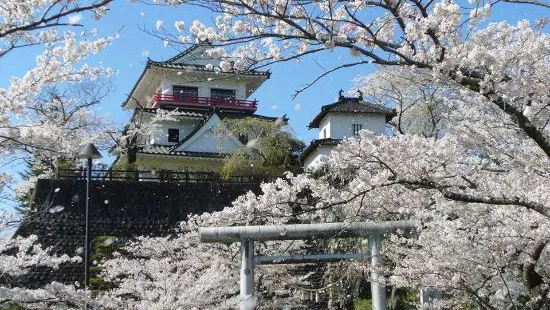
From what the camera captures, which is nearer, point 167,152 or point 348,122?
point 167,152

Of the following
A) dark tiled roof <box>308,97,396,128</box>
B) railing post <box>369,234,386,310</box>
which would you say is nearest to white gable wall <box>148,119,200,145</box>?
dark tiled roof <box>308,97,396,128</box>

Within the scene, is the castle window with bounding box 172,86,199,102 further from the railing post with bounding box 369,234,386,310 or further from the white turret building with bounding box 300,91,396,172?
the railing post with bounding box 369,234,386,310

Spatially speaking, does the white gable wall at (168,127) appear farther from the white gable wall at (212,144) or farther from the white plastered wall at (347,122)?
the white plastered wall at (347,122)

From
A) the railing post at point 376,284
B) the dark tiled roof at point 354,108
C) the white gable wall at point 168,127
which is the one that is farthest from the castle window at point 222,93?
the railing post at point 376,284

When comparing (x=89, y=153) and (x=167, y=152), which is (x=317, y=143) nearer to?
(x=167, y=152)

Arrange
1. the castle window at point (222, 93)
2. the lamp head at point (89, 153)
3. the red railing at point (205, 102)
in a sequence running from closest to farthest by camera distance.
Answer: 1. the lamp head at point (89, 153)
2. the red railing at point (205, 102)
3. the castle window at point (222, 93)

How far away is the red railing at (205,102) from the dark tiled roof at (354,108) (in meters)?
2.77

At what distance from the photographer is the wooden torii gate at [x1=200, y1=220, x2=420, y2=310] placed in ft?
24.1

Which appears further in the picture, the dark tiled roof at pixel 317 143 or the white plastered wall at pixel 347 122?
the white plastered wall at pixel 347 122

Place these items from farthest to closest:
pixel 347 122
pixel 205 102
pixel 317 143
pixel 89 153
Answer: pixel 205 102 → pixel 347 122 → pixel 317 143 → pixel 89 153

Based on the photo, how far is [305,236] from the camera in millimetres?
7695

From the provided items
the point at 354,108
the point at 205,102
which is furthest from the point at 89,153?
the point at 205,102

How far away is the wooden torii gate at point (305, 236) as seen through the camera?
24.1 ft

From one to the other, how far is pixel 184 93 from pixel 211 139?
117 inches
